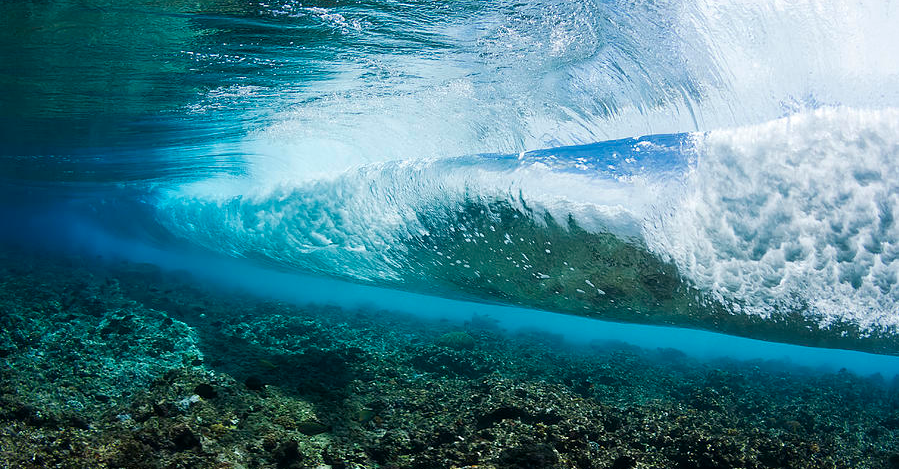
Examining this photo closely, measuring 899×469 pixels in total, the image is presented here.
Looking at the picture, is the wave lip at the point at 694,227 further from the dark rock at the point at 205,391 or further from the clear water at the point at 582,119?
the dark rock at the point at 205,391

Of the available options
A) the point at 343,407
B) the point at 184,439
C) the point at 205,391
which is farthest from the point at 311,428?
the point at 205,391

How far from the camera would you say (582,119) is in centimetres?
715

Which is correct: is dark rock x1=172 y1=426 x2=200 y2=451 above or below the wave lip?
below

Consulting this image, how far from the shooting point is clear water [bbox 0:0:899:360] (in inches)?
181

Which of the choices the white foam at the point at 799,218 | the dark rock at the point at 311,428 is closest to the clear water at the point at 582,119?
the white foam at the point at 799,218

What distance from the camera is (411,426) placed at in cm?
491

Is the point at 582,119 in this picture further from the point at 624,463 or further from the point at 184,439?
the point at 184,439

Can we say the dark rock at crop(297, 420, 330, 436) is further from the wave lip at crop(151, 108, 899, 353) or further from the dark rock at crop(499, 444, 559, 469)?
the wave lip at crop(151, 108, 899, 353)

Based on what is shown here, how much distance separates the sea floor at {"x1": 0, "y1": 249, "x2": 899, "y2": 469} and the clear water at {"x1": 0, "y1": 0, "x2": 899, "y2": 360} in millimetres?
1891

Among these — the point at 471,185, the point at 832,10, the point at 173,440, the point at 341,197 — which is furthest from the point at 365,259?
the point at 832,10

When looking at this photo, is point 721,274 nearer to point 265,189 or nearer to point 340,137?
point 340,137

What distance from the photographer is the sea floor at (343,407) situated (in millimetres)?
3846

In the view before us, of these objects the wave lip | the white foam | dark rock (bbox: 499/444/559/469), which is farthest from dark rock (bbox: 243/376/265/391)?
the white foam

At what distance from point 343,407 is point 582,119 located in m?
6.67
